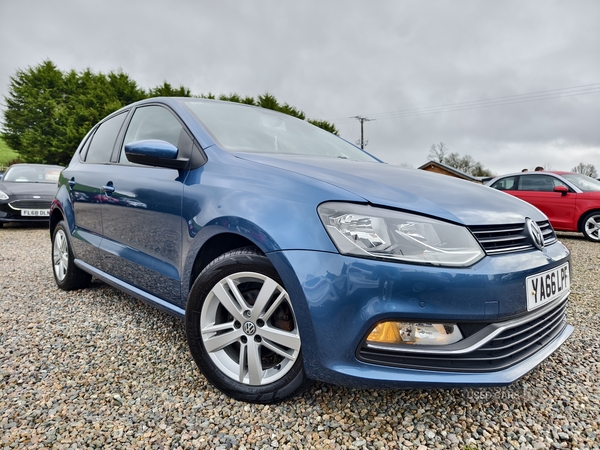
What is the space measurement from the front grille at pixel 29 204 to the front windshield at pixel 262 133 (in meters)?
7.29

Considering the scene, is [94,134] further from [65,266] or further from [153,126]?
[153,126]

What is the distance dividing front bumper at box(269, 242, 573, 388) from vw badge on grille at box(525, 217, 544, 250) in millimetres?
244

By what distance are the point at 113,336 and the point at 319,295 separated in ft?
5.54

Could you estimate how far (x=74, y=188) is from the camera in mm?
3219

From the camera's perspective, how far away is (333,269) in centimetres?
139

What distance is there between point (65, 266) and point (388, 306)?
10.7ft

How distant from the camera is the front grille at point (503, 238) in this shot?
1485mm

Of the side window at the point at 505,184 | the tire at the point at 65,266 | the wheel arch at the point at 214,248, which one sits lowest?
the tire at the point at 65,266

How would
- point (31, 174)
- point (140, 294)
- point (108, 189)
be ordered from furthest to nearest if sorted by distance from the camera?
point (31, 174), point (108, 189), point (140, 294)

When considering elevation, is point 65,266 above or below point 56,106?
below

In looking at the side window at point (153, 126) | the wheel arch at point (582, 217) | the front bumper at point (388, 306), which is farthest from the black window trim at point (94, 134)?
the wheel arch at point (582, 217)

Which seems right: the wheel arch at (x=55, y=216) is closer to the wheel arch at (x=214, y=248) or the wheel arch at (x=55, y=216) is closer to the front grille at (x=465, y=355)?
the wheel arch at (x=214, y=248)

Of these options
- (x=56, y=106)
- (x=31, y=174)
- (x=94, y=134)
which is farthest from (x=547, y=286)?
(x=56, y=106)

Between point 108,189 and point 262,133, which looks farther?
point 108,189
